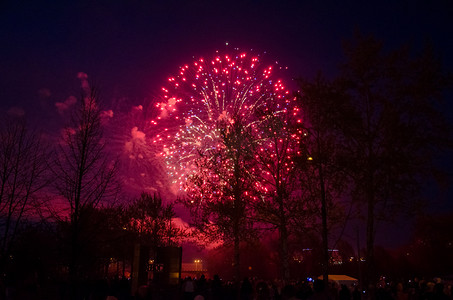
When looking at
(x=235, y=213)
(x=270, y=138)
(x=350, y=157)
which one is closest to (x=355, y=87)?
(x=350, y=157)

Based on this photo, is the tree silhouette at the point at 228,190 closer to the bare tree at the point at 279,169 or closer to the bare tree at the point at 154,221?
the bare tree at the point at 279,169

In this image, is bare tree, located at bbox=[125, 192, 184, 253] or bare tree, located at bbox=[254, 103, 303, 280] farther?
bare tree, located at bbox=[125, 192, 184, 253]

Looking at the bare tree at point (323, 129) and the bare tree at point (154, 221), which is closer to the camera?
the bare tree at point (323, 129)

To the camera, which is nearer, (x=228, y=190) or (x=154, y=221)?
(x=228, y=190)

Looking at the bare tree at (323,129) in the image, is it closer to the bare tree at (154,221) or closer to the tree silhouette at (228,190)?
the tree silhouette at (228,190)

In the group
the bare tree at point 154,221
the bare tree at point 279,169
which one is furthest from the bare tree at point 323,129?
the bare tree at point 154,221

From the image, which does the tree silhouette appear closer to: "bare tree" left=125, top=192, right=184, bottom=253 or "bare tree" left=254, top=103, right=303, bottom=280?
"bare tree" left=254, top=103, right=303, bottom=280

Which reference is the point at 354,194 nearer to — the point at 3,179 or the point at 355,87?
the point at 355,87

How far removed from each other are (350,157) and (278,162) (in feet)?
21.8

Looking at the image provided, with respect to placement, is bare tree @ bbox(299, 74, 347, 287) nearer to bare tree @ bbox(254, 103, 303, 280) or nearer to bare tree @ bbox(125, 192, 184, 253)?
bare tree @ bbox(254, 103, 303, 280)

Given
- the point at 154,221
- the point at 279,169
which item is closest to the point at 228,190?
the point at 279,169

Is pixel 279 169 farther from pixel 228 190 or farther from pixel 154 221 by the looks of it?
pixel 154 221

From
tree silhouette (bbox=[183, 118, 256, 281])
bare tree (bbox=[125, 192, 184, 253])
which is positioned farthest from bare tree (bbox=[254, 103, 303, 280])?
bare tree (bbox=[125, 192, 184, 253])

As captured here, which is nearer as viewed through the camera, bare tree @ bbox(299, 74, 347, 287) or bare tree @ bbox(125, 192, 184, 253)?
bare tree @ bbox(299, 74, 347, 287)
